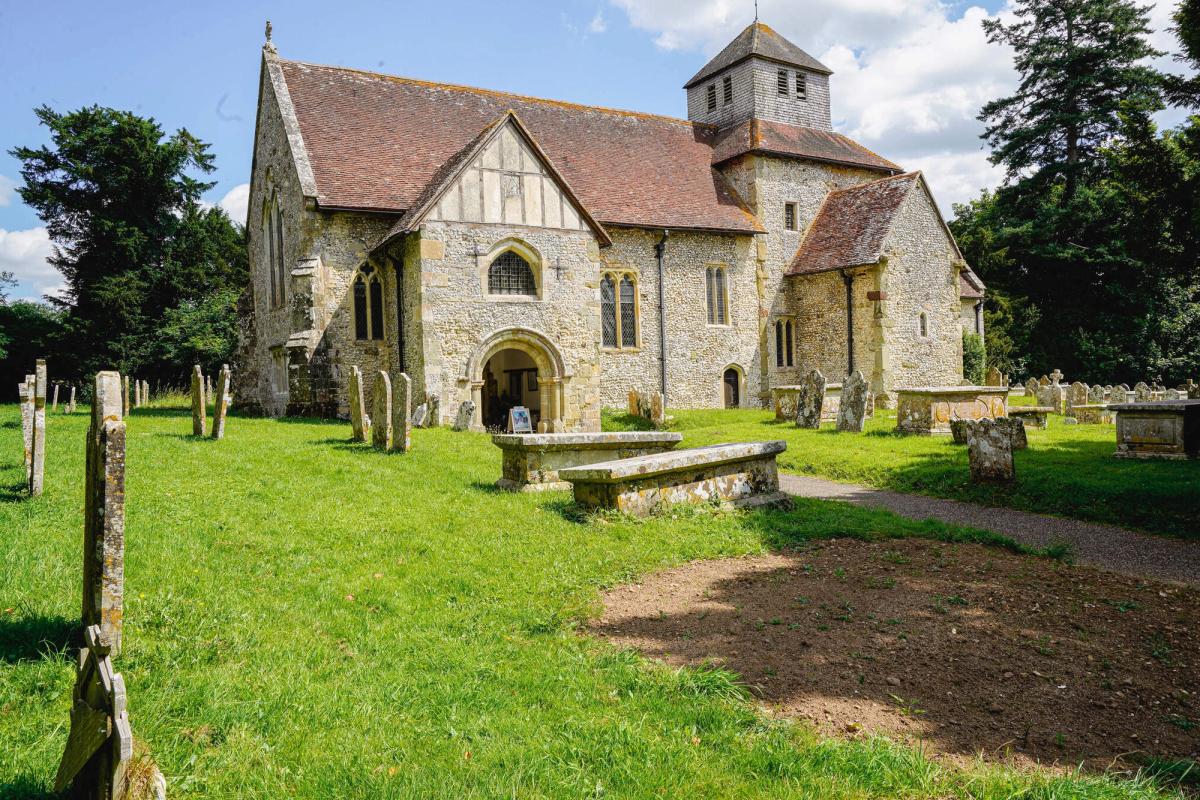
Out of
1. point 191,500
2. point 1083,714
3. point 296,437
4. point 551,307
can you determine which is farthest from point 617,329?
point 1083,714

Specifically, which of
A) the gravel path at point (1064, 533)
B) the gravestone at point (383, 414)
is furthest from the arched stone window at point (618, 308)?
the gravel path at point (1064, 533)

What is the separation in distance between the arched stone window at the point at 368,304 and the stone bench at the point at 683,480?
45.1 feet

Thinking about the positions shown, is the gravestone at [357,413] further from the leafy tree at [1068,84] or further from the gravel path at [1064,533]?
the leafy tree at [1068,84]

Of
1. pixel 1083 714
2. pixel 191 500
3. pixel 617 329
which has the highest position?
pixel 617 329

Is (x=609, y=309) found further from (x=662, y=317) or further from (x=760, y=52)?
(x=760, y=52)

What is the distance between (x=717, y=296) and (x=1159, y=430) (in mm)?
15502

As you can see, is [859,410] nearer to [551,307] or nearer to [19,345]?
[551,307]

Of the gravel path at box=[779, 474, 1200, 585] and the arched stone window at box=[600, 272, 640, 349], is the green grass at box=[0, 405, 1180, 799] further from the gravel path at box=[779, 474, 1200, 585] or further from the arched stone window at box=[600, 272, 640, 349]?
the arched stone window at box=[600, 272, 640, 349]

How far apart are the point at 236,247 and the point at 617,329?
29103 millimetres

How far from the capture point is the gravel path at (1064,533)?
6.91 meters

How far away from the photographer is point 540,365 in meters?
19.8

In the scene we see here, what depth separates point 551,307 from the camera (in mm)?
19484

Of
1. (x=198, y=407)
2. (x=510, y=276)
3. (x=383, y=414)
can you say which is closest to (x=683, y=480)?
(x=383, y=414)

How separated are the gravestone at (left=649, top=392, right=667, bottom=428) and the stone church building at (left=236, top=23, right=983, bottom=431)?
2.11 meters
